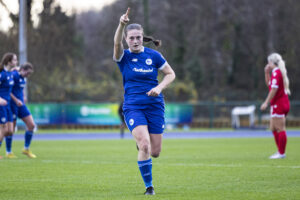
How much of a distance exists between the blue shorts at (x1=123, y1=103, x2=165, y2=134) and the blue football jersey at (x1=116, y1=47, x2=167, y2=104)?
80 millimetres

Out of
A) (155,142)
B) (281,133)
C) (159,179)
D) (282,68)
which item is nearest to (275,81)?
(282,68)

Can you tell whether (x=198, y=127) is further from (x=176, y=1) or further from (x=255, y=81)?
(x=176, y=1)

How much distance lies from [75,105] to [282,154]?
22.7 metres

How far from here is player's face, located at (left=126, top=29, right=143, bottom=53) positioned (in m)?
7.37

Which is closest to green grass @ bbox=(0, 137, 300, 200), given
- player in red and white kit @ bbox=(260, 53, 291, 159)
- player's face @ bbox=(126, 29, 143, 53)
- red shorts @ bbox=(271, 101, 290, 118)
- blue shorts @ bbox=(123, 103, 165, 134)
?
player in red and white kit @ bbox=(260, 53, 291, 159)

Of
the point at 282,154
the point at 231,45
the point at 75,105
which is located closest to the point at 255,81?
the point at 231,45

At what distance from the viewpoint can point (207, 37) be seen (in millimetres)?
54531

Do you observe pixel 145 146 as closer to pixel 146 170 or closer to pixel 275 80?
pixel 146 170

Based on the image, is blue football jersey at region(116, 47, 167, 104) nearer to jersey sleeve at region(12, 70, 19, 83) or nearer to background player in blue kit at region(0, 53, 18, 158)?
background player in blue kit at region(0, 53, 18, 158)

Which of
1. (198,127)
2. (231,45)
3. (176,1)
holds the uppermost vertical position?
(176,1)

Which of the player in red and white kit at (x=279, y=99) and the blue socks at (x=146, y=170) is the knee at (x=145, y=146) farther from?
the player in red and white kit at (x=279, y=99)

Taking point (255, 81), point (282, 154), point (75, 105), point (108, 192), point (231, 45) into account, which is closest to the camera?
point (108, 192)

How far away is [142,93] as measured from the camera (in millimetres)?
7504

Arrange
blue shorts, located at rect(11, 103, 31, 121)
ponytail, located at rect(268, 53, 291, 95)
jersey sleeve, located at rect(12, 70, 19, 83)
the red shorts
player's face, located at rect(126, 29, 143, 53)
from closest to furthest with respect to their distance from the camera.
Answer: player's face, located at rect(126, 29, 143, 53)
ponytail, located at rect(268, 53, 291, 95)
the red shorts
jersey sleeve, located at rect(12, 70, 19, 83)
blue shorts, located at rect(11, 103, 31, 121)
